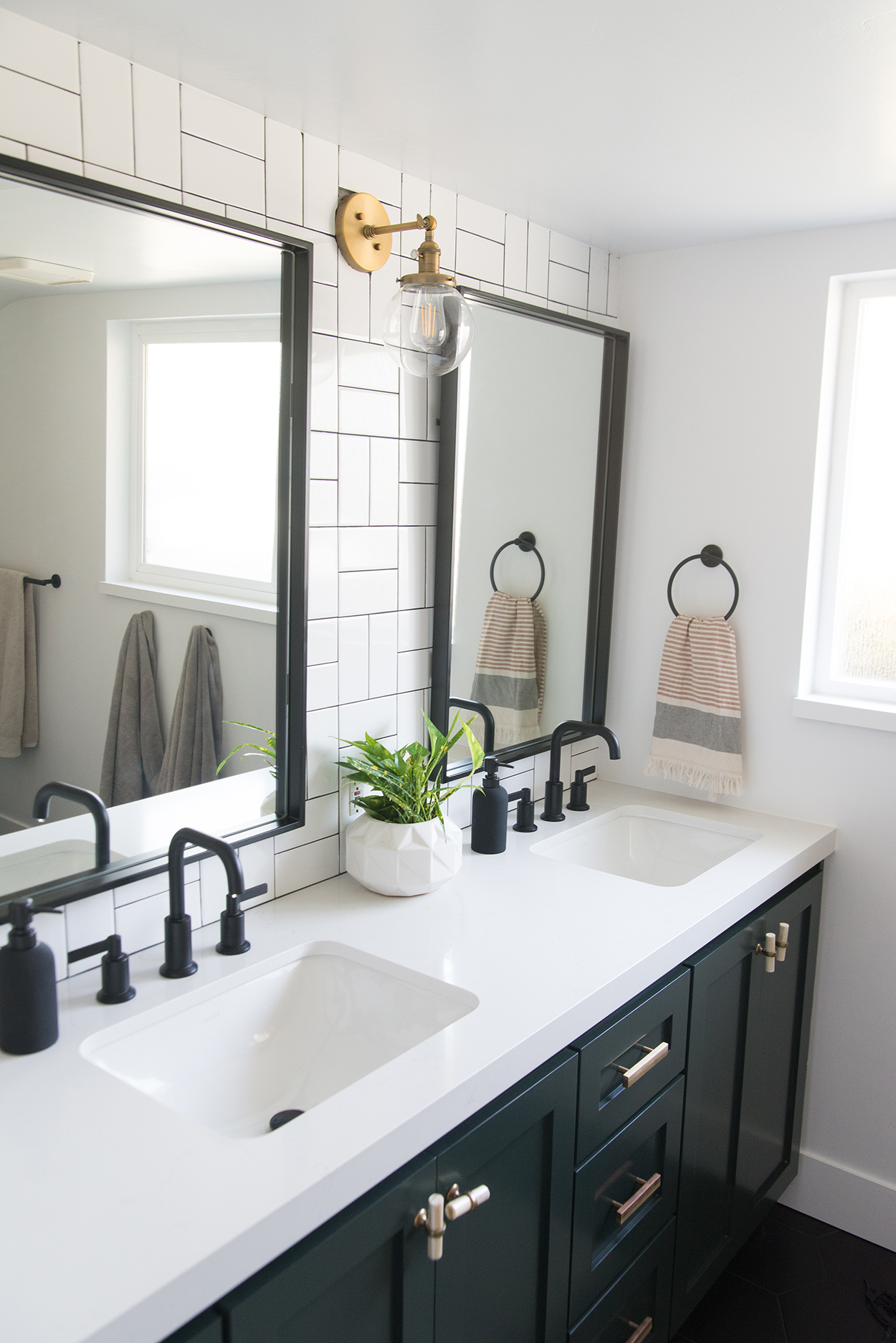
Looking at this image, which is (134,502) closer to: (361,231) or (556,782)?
(361,231)

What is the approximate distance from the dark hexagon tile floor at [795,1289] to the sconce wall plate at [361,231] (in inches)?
85.5

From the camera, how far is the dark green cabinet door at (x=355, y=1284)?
101 centimetres

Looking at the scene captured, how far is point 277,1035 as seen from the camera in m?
1.53

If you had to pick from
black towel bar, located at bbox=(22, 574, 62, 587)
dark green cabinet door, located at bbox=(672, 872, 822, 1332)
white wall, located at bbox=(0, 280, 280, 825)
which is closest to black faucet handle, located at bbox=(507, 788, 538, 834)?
dark green cabinet door, located at bbox=(672, 872, 822, 1332)

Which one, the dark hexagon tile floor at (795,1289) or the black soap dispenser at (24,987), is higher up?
the black soap dispenser at (24,987)

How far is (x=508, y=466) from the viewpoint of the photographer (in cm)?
217

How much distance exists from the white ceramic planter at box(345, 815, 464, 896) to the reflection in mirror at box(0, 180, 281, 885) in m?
0.21

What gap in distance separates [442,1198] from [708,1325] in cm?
124

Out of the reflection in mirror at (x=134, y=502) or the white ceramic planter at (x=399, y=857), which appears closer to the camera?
the reflection in mirror at (x=134, y=502)

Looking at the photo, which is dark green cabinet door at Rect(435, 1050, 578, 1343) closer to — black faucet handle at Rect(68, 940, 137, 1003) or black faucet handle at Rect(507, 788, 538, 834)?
black faucet handle at Rect(68, 940, 137, 1003)

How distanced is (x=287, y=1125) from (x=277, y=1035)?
0.40 metres

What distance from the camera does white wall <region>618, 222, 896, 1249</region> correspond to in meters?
2.24

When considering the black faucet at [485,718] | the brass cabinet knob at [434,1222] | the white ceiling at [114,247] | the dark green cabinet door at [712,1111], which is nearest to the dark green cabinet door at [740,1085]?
the dark green cabinet door at [712,1111]

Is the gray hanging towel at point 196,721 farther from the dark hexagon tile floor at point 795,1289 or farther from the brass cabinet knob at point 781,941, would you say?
the dark hexagon tile floor at point 795,1289
